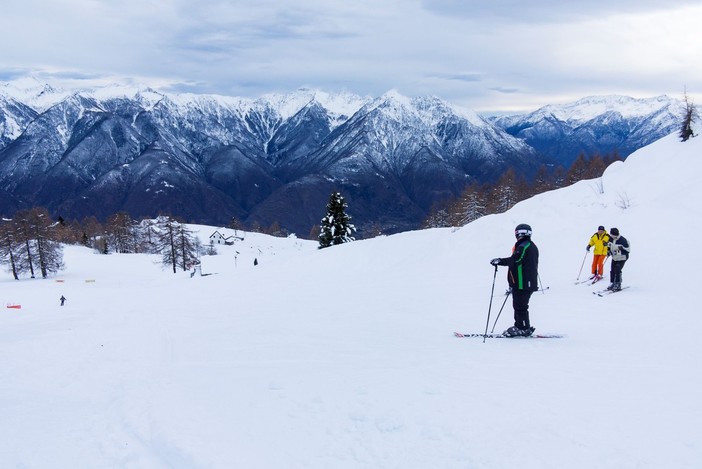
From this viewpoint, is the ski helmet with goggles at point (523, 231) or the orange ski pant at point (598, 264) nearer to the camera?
the ski helmet with goggles at point (523, 231)

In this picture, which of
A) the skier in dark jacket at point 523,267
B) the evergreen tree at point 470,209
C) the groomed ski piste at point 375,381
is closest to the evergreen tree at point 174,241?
the evergreen tree at point 470,209

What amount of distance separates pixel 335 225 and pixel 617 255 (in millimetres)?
42757

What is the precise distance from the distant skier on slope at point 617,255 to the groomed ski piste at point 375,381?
92 cm

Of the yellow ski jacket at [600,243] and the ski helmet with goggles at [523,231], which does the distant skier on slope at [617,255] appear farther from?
the ski helmet with goggles at [523,231]

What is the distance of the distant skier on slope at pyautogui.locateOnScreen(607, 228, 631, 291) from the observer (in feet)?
46.9

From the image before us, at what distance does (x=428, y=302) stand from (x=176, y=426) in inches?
425

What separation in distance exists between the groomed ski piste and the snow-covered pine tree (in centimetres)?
3668

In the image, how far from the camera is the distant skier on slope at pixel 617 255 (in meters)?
14.3

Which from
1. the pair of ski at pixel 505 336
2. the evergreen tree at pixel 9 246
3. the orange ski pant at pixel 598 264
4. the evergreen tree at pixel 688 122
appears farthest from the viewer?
the evergreen tree at pixel 9 246

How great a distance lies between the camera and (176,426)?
645 cm

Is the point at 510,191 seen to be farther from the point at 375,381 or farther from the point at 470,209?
the point at 375,381

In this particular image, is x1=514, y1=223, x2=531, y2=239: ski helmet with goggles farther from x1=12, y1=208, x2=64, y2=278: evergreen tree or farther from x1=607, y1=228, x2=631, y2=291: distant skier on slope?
x1=12, y1=208, x2=64, y2=278: evergreen tree

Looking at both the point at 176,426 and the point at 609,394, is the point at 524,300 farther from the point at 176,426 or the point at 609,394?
the point at 176,426

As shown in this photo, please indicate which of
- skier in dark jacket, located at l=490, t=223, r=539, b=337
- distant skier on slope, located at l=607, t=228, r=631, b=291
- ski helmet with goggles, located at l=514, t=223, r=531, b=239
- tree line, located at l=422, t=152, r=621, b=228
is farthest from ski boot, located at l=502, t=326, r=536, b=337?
tree line, located at l=422, t=152, r=621, b=228
